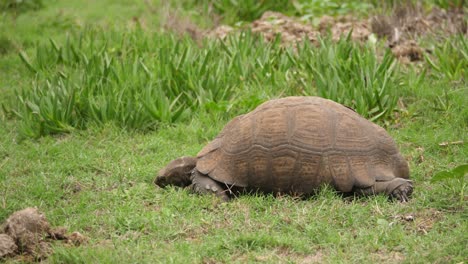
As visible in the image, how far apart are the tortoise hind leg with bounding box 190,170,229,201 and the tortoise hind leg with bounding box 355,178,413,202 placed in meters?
0.95

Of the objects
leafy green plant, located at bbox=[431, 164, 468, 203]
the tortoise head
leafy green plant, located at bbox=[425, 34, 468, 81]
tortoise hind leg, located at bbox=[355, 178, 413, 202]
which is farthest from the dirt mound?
the tortoise head

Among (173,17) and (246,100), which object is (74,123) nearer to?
(246,100)

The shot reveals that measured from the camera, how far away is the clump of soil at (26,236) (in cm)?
450

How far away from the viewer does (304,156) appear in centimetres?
518

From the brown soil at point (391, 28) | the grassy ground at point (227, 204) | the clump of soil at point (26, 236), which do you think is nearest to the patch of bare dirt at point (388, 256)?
the grassy ground at point (227, 204)

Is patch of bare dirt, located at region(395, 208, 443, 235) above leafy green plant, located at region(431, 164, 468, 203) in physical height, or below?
below

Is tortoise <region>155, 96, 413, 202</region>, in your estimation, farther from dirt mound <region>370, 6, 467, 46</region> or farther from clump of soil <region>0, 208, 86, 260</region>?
dirt mound <region>370, 6, 467, 46</region>

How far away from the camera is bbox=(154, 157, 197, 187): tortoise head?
18.4 ft

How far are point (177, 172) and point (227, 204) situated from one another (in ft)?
1.77

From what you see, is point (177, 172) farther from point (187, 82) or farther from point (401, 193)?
point (187, 82)

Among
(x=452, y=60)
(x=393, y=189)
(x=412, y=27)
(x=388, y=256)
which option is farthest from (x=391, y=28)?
(x=388, y=256)

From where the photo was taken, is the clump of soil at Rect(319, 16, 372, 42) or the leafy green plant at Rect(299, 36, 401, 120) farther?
the clump of soil at Rect(319, 16, 372, 42)

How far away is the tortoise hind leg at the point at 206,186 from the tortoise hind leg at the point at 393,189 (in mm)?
950

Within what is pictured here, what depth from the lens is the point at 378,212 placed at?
4996 millimetres
